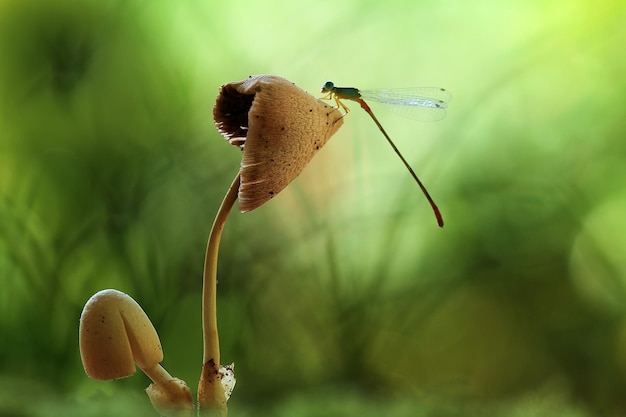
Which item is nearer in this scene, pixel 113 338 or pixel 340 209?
→ pixel 113 338

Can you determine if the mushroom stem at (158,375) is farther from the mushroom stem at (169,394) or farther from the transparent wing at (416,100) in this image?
the transparent wing at (416,100)

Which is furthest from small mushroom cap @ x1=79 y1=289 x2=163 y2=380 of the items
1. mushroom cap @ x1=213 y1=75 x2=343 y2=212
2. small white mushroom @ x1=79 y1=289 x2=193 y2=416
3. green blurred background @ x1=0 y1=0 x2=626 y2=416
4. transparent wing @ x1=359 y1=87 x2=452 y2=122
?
transparent wing @ x1=359 y1=87 x2=452 y2=122

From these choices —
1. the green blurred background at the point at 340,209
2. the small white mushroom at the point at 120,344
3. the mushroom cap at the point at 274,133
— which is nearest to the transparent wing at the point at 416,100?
the green blurred background at the point at 340,209

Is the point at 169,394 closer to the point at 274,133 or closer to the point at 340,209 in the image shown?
the point at 274,133

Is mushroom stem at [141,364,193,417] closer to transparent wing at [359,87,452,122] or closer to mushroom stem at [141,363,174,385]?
mushroom stem at [141,363,174,385]

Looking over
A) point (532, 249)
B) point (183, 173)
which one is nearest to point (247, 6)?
point (183, 173)

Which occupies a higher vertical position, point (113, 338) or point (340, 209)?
point (340, 209)

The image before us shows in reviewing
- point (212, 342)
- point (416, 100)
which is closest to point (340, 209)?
point (416, 100)

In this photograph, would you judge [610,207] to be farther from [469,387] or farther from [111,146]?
[111,146]

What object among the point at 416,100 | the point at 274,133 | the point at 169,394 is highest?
→ the point at 416,100
